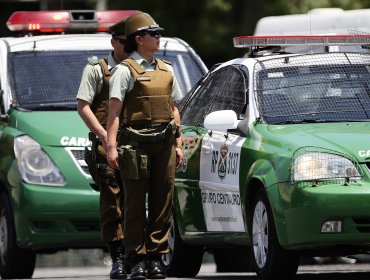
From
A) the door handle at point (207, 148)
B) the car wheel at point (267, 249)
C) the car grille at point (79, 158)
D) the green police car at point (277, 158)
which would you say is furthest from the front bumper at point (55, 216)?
the car wheel at point (267, 249)

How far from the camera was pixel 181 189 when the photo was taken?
12.0 meters

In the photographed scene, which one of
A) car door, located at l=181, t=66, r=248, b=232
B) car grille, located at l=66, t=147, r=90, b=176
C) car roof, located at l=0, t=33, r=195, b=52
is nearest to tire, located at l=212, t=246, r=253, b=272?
car roof, located at l=0, t=33, r=195, b=52

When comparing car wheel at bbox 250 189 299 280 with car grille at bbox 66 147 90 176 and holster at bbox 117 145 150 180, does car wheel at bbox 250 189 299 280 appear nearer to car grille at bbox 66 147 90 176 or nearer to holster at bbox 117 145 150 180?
holster at bbox 117 145 150 180

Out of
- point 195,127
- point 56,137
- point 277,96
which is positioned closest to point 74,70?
point 56,137

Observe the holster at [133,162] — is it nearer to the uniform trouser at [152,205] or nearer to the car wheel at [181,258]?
the uniform trouser at [152,205]

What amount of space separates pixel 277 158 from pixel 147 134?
0.98m

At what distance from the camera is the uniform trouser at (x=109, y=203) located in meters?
11.4

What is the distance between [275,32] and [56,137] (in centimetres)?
448

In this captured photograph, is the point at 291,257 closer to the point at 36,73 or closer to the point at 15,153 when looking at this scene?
the point at 15,153

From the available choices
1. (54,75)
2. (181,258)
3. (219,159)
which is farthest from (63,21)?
(219,159)

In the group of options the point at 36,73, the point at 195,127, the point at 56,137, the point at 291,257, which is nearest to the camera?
the point at 291,257

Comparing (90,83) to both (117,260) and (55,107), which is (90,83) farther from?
(55,107)

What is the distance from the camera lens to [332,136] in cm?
1033

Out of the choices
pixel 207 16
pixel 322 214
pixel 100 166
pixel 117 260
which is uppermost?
pixel 322 214
